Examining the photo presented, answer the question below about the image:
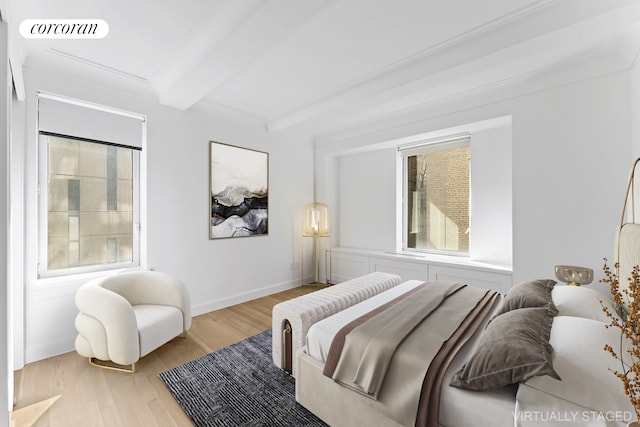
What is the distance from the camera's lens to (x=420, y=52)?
247cm

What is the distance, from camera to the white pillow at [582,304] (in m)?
1.53

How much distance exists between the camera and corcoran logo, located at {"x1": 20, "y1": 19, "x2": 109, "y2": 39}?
2031 mm

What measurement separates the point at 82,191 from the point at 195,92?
1.55 m

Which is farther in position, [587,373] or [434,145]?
[434,145]

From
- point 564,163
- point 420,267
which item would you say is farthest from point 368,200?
point 564,163

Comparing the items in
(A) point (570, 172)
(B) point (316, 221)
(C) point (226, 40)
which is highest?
(C) point (226, 40)

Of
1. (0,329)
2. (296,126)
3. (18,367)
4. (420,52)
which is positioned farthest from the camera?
(296,126)

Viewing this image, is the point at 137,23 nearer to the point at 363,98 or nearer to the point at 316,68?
the point at 316,68

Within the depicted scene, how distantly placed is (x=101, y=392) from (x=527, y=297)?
3.03 metres

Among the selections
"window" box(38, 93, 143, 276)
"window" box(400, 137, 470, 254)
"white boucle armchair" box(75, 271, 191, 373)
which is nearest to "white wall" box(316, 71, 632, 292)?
"window" box(400, 137, 470, 254)

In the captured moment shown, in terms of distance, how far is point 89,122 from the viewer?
2.79 meters

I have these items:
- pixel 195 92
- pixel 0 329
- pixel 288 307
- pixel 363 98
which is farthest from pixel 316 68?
pixel 0 329

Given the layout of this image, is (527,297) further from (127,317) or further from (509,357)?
(127,317)

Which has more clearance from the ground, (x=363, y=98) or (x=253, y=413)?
(x=363, y=98)
